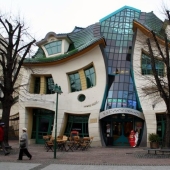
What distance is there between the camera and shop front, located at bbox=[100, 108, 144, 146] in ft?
75.0

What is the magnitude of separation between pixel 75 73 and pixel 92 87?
2653 millimetres

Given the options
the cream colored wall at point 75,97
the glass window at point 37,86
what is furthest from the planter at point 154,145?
the glass window at point 37,86

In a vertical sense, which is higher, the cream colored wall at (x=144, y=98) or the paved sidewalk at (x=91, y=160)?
the cream colored wall at (x=144, y=98)

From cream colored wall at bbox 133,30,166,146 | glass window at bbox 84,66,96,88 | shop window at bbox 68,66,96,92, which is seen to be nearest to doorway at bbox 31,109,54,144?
shop window at bbox 68,66,96,92

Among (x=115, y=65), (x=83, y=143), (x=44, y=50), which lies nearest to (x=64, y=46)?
(x=44, y=50)

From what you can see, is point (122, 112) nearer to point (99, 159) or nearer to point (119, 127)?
point (119, 127)

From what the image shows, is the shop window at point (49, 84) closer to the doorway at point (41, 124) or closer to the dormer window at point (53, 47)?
the doorway at point (41, 124)

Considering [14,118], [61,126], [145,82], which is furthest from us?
[14,118]

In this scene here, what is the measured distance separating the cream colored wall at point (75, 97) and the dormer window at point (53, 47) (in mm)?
1929

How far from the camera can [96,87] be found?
2319 centimetres

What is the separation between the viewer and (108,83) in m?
23.5

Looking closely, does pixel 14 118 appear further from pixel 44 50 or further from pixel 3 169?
pixel 3 169

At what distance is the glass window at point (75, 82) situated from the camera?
2473 centimetres

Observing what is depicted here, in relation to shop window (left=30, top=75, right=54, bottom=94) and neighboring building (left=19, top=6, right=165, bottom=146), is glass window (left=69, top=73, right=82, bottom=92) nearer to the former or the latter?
neighboring building (left=19, top=6, right=165, bottom=146)
